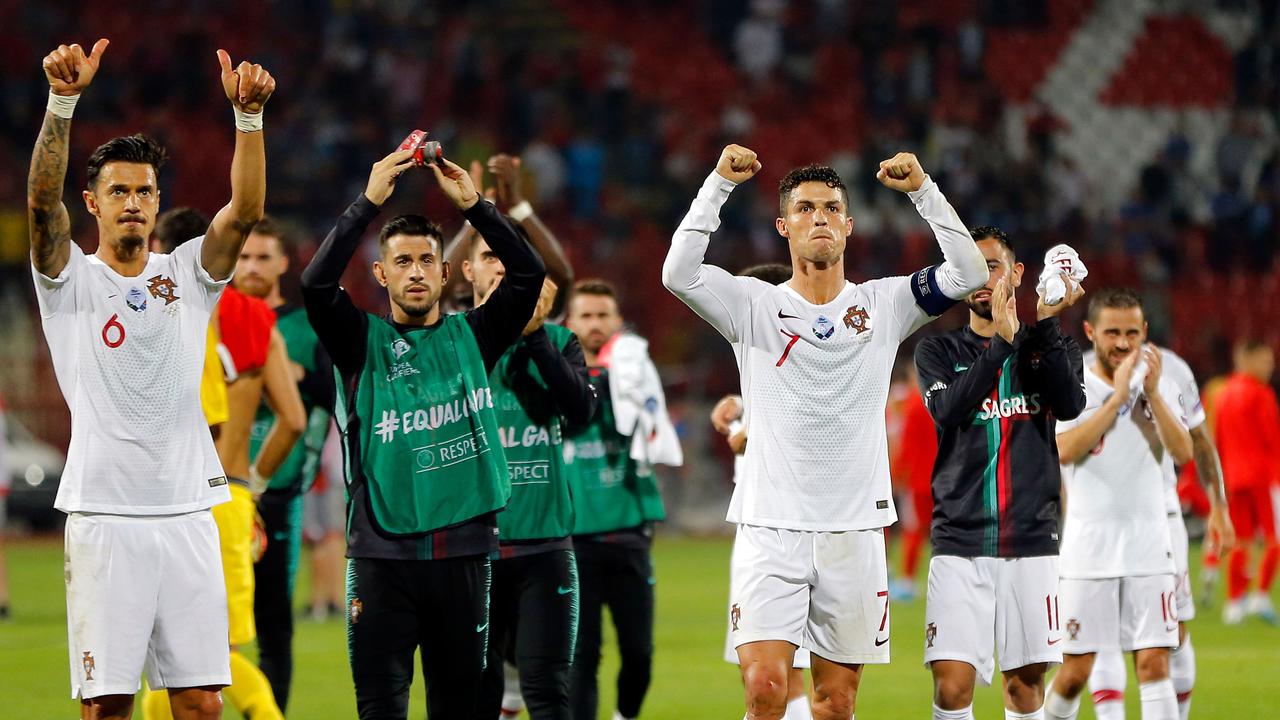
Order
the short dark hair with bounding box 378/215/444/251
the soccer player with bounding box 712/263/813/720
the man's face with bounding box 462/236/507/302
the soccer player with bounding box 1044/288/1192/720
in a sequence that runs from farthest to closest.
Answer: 1. the soccer player with bounding box 1044/288/1192/720
2. the soccer player with bounding box 712/263/813/720
3. the man's face with bounding box 462/236/507/302
4. the short dark hair with bounding box 378/215/444/251

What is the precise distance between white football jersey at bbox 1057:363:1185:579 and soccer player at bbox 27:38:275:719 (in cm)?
419

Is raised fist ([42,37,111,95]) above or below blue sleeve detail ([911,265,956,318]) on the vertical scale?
above

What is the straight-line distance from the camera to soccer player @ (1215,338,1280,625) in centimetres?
1490

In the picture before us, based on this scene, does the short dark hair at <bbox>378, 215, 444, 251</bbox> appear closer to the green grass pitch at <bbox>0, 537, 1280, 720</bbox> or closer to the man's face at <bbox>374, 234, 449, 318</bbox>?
the man's face at <bbox>374, 234, 449, 318</bbox>

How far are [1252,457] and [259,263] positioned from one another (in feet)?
33.4

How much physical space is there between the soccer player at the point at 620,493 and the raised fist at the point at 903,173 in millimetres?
2379

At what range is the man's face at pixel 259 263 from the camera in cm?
842

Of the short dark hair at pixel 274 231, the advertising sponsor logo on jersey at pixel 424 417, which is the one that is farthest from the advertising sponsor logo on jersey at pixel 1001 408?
the short dark hair at pixel 274 231

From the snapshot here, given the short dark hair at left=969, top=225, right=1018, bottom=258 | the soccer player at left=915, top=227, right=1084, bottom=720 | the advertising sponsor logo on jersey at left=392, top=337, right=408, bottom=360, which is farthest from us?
the short dark hair at left=969, top=225, right=1018, bottom=258

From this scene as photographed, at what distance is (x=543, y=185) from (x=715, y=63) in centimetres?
443

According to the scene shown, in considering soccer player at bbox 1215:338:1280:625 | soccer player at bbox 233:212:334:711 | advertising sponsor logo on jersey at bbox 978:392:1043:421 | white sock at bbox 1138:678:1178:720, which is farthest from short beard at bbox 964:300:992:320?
soccer player at bbox 1215:338:1280:625

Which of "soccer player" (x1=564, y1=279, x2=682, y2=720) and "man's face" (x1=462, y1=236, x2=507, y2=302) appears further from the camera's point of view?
"soccer player" (x1=564, y1=279, x2=682, y2=720)

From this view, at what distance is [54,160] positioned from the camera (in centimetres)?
567

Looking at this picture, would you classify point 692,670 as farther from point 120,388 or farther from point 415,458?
point 120,388
